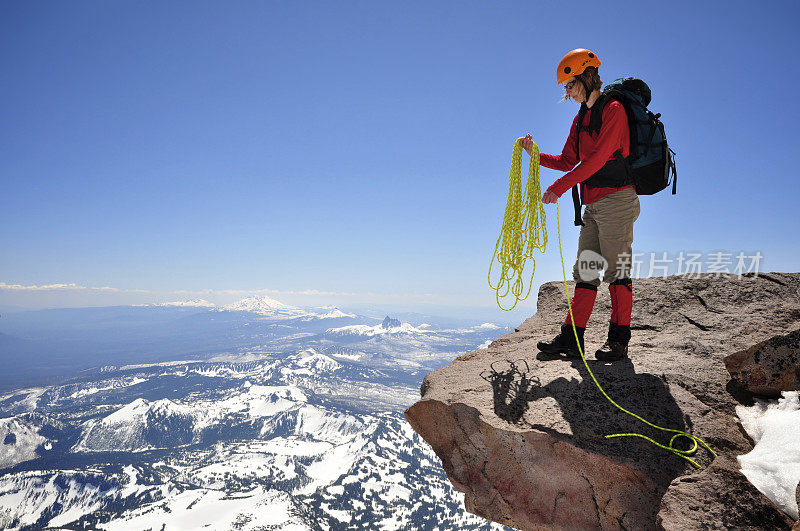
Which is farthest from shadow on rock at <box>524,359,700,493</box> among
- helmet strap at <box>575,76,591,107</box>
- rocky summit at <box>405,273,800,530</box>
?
helmet strap at <box>575,76,591,107</box>

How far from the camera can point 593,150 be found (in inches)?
191

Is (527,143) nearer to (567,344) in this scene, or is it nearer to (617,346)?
(567,344)

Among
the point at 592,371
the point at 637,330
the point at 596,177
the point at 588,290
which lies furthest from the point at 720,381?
the point at 596,177

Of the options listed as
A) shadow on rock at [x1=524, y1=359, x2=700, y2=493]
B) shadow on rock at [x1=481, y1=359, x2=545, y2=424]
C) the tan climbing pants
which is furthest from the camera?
the tan climbing pants

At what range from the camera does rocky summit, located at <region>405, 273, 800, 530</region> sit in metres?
3.20

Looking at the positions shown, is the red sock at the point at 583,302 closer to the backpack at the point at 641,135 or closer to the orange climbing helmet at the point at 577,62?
the backpack at the point at 641,135

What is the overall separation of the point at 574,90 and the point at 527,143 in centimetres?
110

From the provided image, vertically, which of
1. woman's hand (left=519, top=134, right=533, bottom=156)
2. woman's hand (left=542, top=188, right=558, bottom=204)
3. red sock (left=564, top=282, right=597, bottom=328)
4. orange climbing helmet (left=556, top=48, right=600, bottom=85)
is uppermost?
orange climbing helmet (left=556, top=48, right=600, bottom=85)

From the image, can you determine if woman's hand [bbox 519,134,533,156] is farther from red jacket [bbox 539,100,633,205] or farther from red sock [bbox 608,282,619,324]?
red sock [bbox 608,282,619,324]

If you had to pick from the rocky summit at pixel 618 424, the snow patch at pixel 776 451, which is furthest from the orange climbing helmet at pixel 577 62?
the snow patch at pixel 776 451

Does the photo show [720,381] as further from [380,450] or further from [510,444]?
[380,450]

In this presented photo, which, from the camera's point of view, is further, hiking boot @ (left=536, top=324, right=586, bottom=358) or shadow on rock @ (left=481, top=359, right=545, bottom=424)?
hiking boot @ (left=536, top=324, right=586, bottom=358)

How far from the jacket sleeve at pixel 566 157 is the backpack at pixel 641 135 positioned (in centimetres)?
50

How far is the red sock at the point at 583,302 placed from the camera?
217 inches
